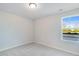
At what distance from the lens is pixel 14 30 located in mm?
4438

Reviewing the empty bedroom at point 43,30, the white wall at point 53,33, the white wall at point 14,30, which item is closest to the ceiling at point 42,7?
the empty bedroom at point 43,30

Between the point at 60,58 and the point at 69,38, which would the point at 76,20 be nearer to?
the point at 69,38

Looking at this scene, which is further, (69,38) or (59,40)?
(59,40)

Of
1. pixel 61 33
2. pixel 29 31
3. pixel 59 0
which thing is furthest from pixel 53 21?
pixel 59 0

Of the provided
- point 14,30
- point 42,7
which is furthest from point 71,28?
point 14,30

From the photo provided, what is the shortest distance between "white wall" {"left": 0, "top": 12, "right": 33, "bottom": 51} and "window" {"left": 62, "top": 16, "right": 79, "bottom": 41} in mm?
2368

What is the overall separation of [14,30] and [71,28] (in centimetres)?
280

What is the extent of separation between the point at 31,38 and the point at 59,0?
460 centimetres

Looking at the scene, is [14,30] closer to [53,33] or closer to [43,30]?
[43,30]

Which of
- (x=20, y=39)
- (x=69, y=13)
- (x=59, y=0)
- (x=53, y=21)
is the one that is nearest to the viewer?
(x=59, y=0)

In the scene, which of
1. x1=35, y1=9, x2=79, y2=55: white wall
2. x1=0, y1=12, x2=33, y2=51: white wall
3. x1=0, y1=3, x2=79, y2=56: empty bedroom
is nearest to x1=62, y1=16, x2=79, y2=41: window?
x1=0, y1=3, x2=79, y2=56: empty bedroom

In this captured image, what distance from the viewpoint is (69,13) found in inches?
139

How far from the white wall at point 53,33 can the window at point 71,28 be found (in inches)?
8.3

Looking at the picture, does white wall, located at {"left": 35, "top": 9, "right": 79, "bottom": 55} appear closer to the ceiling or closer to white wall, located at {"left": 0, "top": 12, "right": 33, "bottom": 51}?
the ceiling
